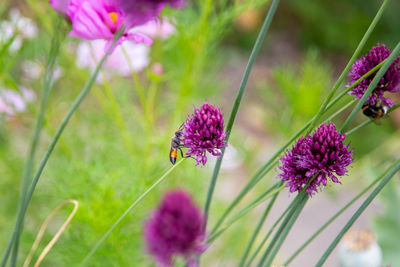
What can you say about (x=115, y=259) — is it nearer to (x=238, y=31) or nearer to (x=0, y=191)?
(x=0, y=191)

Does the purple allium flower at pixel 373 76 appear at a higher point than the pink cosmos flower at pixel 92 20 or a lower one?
lower

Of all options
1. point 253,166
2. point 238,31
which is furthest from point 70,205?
point 238,31

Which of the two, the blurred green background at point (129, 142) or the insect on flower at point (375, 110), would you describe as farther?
the blurred green background at point (129, 142)

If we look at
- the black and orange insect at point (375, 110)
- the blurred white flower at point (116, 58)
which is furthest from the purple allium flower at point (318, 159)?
the blurred white flower at point (116, 58)

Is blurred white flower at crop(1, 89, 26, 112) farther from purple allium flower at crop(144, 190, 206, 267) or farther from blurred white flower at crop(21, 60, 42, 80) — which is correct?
purple allium flower at crop(144, 190, 206, 267)

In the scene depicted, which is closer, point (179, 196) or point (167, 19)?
point (179, 196)

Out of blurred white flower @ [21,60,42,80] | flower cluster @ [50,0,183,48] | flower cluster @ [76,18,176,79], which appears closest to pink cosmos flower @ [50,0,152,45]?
flower cluster @ [50,0,183,48]

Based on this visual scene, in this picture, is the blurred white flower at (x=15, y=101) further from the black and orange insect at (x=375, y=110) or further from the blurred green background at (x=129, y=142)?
the black and orange insect at (x=375, y=110)
